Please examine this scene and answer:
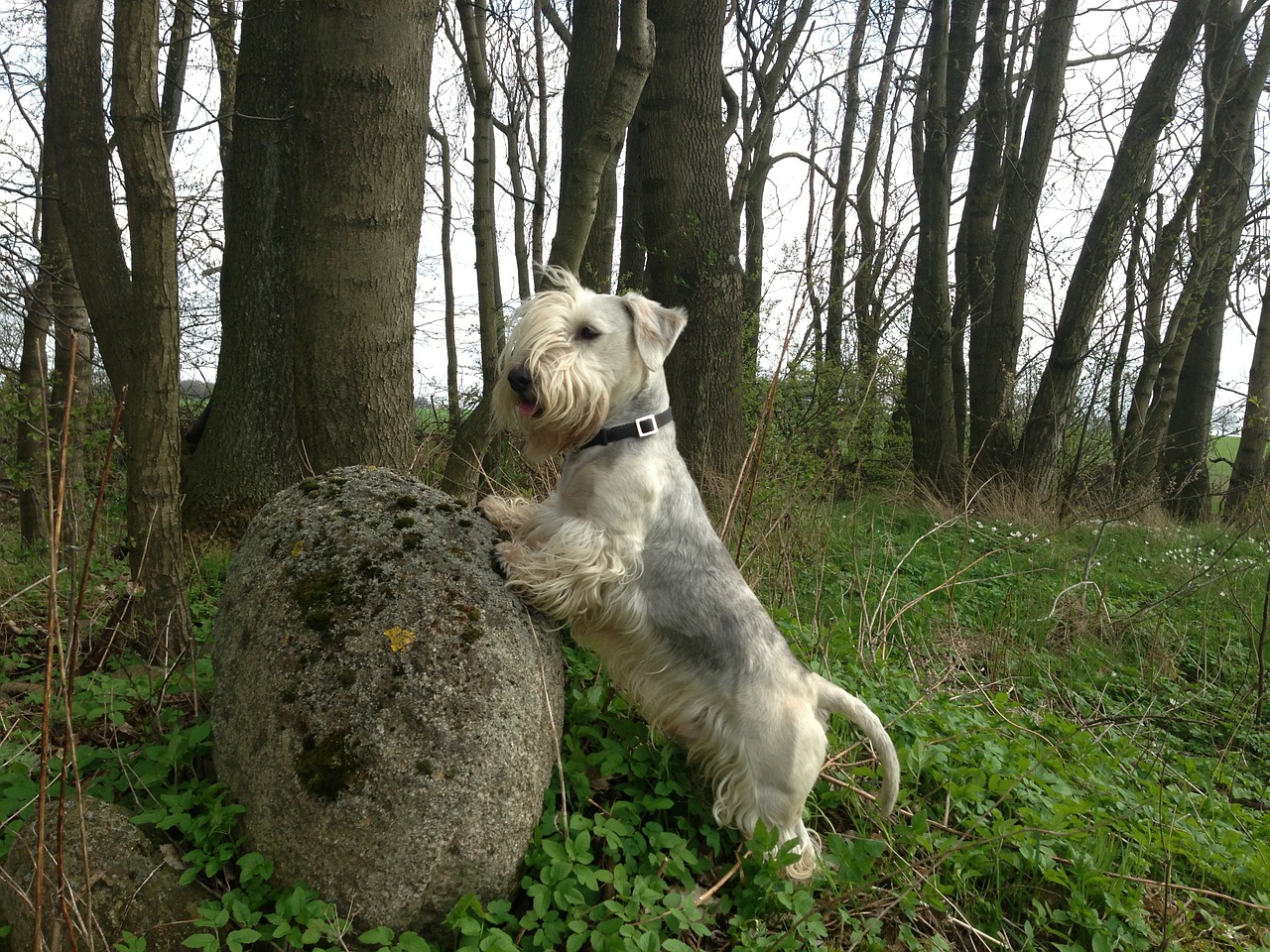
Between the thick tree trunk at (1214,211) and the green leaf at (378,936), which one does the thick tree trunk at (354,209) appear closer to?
the green leaf at (378,936)

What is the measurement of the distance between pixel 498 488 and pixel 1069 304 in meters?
9.68

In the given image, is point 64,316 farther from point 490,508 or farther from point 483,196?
point 490,508

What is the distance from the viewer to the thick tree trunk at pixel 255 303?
6090mm

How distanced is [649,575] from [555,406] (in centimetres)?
85

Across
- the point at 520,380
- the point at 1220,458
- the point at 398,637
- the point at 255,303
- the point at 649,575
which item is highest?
the point at 255,303

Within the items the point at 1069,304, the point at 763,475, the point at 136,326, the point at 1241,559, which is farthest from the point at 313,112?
the point at 1069,304

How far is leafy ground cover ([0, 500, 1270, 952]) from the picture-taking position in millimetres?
2691

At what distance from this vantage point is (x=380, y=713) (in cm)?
265

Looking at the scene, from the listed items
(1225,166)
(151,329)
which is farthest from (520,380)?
(1225,166)

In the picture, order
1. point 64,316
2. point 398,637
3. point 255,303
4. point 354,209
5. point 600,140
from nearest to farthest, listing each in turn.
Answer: point 398,637 → point 354,209 → point 600,140 → point 255,303 → point 64,316

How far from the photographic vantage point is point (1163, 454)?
45.1 feet

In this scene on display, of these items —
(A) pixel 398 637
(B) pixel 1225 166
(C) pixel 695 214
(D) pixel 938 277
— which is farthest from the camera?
(D) pixel 938 277

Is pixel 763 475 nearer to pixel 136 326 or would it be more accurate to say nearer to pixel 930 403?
pixel 136 326

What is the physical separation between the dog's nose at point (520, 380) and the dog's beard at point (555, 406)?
22 mm
